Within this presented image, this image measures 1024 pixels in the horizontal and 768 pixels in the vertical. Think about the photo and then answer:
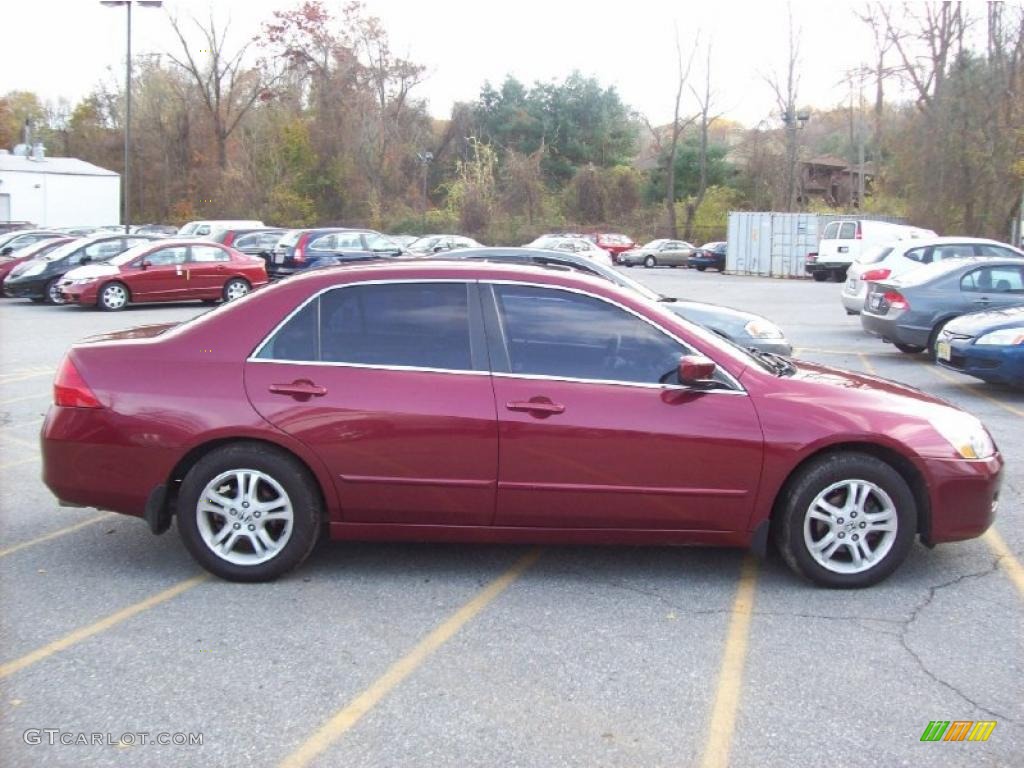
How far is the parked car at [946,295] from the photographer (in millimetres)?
12484

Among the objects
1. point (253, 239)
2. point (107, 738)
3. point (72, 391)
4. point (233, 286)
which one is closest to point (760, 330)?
point (72, 391)

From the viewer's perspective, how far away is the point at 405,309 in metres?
4.88

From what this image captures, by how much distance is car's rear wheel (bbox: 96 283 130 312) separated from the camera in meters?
19.4

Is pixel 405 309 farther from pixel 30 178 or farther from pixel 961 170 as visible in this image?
pixel 30 178

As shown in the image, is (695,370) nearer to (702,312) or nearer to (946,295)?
(702,312)

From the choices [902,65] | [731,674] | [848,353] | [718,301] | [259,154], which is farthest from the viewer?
[259,154]

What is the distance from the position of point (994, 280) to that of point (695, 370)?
31.8 feet

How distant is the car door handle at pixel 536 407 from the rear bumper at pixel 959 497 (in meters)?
1.79

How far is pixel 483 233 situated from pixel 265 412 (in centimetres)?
5112

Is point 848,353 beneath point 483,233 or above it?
beneath

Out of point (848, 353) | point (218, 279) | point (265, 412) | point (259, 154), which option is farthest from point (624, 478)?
point (259, 154)

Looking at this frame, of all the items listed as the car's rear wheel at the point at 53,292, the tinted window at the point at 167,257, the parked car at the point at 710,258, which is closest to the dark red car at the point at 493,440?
the tinted window at the point at 167,257

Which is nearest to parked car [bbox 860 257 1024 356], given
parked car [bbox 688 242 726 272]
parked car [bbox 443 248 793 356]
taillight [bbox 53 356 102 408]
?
parked car [bbox 443 248 793 356]

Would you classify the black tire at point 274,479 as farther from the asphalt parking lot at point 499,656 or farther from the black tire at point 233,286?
the black tire at point 233,286
